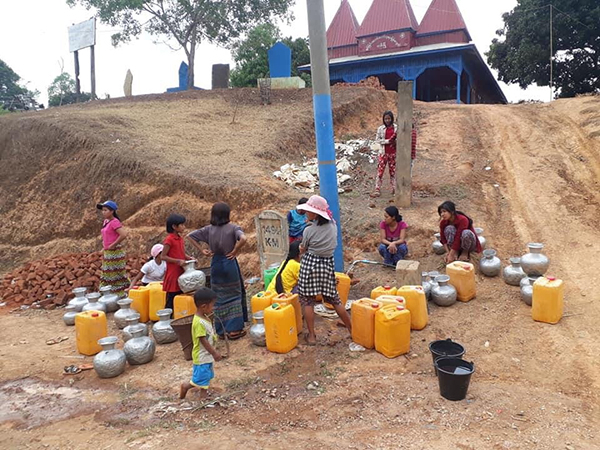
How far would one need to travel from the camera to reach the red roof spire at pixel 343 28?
23.5 m

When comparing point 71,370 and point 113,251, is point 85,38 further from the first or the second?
point 71,370

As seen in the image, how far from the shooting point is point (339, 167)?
10.7 m

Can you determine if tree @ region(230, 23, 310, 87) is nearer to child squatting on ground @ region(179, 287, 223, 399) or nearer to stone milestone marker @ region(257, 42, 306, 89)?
stone milestone marker @ region(257, 42, 306, 89)

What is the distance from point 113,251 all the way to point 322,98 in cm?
361

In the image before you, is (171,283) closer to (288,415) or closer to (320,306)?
(320,306)

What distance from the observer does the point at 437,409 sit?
11.2 feet

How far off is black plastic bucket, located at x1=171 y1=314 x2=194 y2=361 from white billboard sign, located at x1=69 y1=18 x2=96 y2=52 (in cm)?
1758

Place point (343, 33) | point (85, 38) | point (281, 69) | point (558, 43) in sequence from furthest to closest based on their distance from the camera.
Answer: point (343, 33) < point (558, 43) < point (85, 38) < point (281, 69)

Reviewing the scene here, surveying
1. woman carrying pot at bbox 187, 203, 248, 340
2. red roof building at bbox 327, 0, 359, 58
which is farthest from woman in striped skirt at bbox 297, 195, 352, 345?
red roof building at bbox 327, 0, 359, 58

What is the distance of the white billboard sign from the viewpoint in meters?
18.5

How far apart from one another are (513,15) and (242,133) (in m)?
18.2

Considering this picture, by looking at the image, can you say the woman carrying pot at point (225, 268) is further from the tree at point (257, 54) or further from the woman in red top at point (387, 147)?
the tree at point (257, 54)

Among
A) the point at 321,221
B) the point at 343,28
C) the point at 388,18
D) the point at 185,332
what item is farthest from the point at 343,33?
the point at 185,332

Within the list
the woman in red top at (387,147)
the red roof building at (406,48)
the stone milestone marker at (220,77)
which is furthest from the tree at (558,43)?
the woman in red top at (387,147)
